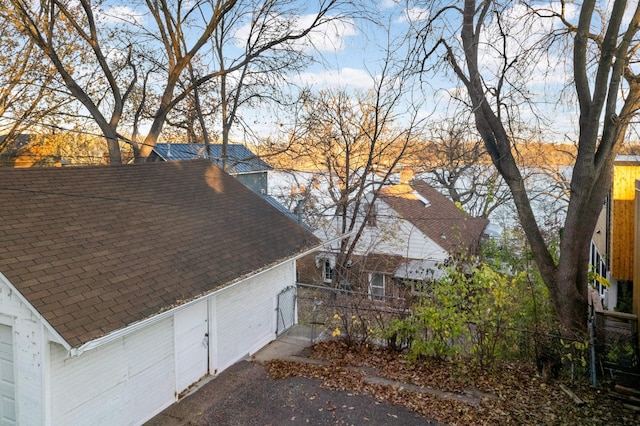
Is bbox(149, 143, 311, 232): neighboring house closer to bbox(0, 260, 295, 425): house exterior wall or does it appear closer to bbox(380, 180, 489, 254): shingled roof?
bbox(380, 180, 489, 254): shingled roof

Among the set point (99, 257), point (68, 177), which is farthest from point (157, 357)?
point (68, 177)

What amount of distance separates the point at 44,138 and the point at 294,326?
A: 53.0 feet

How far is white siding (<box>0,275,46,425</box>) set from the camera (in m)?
5.89

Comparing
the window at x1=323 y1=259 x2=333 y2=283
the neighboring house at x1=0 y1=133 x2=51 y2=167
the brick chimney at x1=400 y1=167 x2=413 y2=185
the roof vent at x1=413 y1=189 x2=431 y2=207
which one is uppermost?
the neighboring house at x1=0 y1=133 x2=51 y2=167

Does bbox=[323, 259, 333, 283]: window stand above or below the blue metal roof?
below

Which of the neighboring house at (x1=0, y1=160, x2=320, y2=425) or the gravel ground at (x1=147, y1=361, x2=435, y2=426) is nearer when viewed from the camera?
the neighboring house at (x1=0, y1=160, x2=320, y2=425)

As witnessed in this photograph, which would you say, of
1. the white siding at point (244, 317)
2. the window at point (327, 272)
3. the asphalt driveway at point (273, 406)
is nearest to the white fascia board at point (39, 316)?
the asphalt driveway at point (273, 406)

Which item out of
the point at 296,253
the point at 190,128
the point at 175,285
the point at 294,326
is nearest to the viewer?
the point at 175,285

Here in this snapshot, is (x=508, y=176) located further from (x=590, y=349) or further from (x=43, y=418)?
(x=43, y=418)

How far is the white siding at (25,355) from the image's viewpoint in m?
5.89

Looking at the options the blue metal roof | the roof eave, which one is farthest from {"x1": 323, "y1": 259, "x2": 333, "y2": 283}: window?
the roof eave

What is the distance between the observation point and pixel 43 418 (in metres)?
5.87

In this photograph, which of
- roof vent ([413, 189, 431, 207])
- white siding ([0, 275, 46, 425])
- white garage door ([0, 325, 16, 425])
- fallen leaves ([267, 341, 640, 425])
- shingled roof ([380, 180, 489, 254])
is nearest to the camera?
white siding ([0, 275, 46, 425])

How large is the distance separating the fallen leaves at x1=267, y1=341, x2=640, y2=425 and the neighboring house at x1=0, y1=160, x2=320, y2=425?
2.07 m
